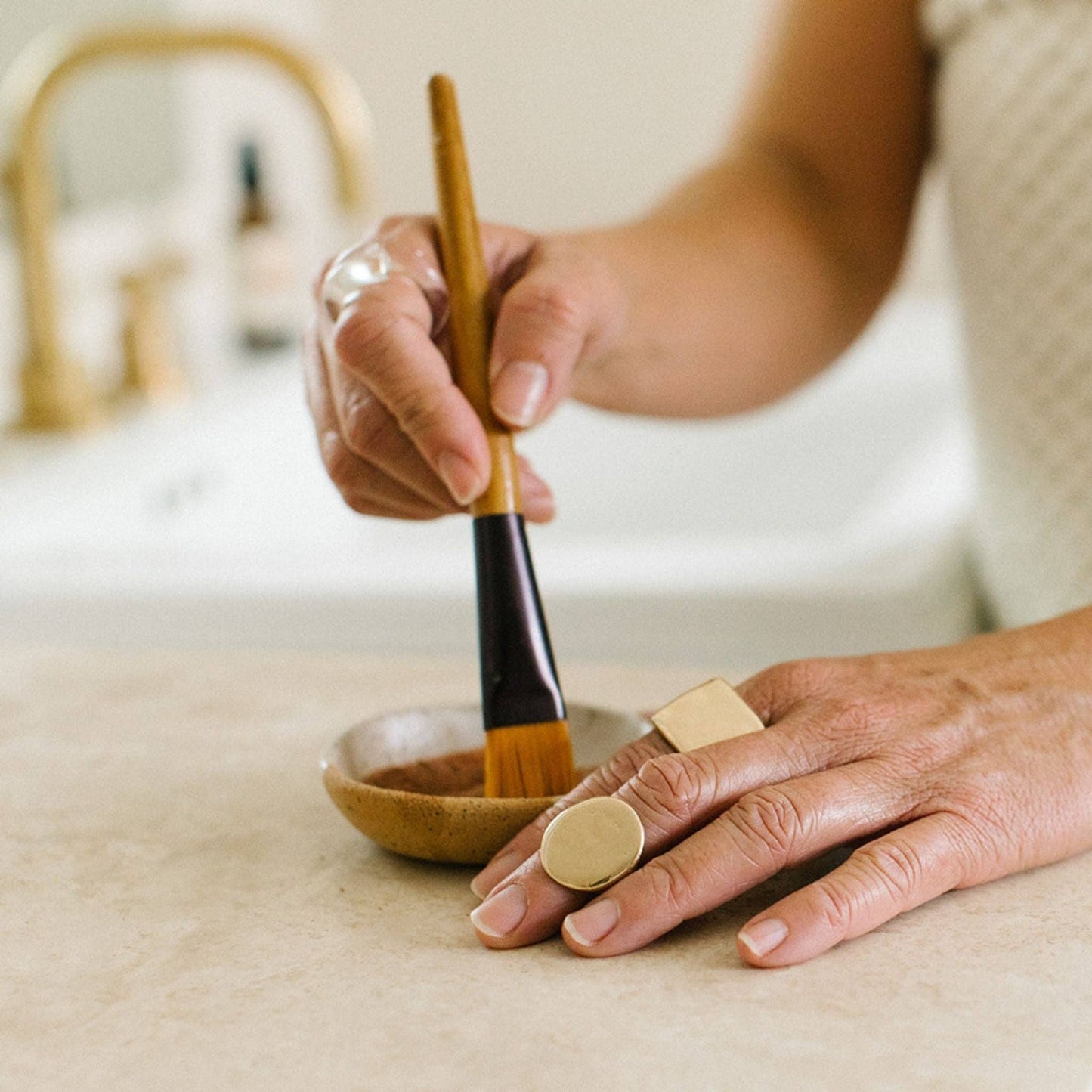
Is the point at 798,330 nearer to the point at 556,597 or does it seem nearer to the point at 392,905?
the point at 556,597

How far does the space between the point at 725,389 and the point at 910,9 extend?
0.86ft

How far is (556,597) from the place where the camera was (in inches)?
39.8

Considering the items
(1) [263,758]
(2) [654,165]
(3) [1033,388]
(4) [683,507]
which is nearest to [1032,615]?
(3) [1033,388]

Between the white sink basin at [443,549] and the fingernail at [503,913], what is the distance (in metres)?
0.53

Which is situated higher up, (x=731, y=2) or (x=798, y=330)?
(x=731, y=2)

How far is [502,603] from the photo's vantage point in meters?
0.54

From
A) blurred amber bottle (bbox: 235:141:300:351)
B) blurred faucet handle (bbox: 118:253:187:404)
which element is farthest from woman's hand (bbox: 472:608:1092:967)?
blurred amber bottle (bbox: 235:141:300:351)

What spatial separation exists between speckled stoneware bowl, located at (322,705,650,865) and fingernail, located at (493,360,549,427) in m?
0.12

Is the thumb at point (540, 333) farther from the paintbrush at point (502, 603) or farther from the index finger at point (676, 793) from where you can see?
the index finger at point (676, 793)

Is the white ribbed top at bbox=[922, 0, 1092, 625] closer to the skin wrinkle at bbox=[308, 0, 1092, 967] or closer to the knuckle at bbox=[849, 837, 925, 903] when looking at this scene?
the skin wrinkle at bbox=[308, 0, 1092, 967]

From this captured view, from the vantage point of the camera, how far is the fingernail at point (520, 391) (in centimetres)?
56

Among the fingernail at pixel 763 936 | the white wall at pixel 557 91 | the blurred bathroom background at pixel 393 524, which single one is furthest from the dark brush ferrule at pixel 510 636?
the white wall at pixel 557 91

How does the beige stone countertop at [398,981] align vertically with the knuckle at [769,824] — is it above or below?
below

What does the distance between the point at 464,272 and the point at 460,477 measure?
0.09 m
